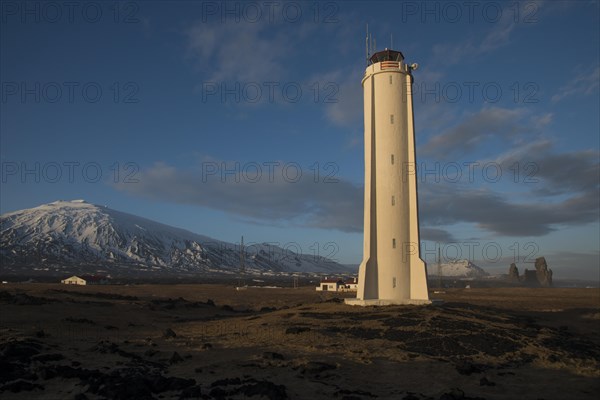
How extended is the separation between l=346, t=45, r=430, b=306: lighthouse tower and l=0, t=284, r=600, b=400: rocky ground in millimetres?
2922

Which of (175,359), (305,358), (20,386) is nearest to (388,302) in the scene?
(305,358)

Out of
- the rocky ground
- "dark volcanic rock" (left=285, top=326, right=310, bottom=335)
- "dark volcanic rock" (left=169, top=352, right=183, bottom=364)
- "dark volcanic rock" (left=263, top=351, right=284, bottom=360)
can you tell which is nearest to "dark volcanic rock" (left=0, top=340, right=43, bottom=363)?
the rocky ground

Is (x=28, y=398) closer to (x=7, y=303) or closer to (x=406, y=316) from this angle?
(x=406, y=316)

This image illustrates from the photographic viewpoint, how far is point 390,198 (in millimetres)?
31703

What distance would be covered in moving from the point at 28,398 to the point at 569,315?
41270 mm

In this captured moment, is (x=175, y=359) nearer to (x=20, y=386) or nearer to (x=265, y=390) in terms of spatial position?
(x=20, y=386)

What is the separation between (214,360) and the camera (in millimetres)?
16406

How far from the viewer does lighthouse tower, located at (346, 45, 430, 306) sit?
31219 millimetres

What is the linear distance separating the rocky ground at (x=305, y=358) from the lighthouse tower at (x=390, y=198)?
2.92 m

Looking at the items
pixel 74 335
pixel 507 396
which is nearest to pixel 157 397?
pixel 507 396

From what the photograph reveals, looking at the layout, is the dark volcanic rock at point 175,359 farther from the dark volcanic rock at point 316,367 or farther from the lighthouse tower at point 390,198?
the lighthouse tower at point 390,198

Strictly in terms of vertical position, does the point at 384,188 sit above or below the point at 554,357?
above

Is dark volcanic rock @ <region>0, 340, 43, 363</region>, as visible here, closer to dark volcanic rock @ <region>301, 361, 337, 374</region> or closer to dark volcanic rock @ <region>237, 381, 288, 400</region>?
dark volcanic rock @ <region>237, 381, 288, 400</region>

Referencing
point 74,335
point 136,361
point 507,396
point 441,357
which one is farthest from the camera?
point 74,335
